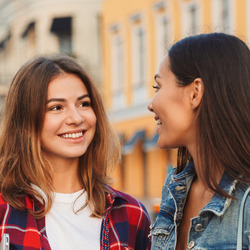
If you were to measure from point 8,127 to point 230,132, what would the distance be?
1.70 m

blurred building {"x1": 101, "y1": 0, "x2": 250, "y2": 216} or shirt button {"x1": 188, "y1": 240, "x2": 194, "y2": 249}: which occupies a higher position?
blurred building {"x1": 101, "y1": 0, "x2": 250, "y2": 216}

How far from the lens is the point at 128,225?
172 inches

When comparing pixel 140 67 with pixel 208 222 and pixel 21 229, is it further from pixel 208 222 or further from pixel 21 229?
pixel 208 222

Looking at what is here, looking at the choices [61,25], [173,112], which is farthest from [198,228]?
[61,25]

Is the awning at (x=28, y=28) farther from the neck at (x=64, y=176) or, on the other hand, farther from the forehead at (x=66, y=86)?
the neck at (x=64, y=176)

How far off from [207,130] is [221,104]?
0.13m

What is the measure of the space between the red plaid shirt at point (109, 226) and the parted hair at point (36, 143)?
5cm

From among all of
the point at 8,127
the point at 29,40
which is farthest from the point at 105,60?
the point at 8,127

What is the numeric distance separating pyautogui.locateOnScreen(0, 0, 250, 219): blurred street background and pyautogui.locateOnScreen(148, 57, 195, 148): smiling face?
16.3 m

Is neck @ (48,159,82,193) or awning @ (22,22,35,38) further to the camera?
awning @ (22,22,35,38)

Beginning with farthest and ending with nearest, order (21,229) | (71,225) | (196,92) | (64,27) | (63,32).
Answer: (63,32), (64,27), (71,225), (21,229), (196,92)

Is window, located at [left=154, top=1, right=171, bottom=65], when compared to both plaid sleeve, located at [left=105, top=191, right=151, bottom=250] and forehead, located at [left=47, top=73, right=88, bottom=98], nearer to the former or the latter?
forehead, located at [left=47, top=73, right=88, bottom=98]

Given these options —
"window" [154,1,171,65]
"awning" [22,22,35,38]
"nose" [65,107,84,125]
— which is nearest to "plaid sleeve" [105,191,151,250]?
"nose" [65,107,84,125]

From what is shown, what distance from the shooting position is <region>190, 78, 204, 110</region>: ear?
3312 millimetres
